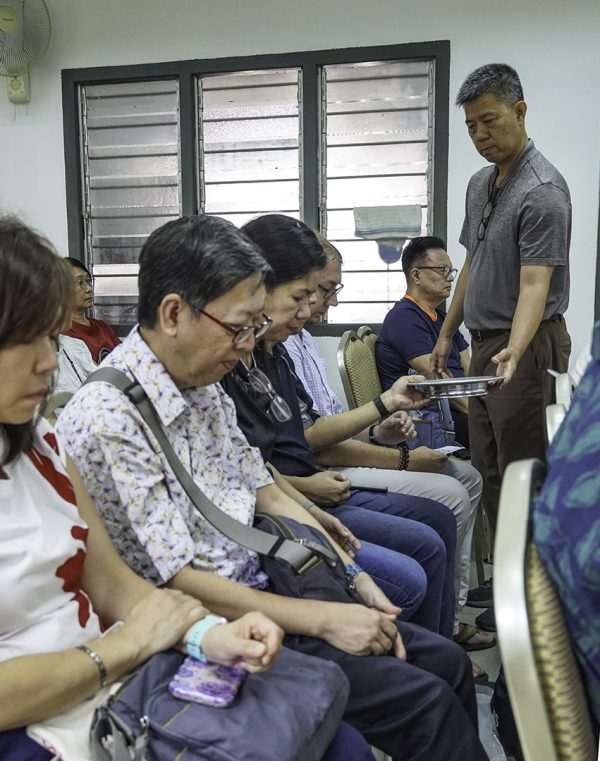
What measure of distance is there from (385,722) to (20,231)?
0.90 meters

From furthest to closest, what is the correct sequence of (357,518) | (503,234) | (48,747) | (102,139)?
(102,139), (503,234), (357,518), (48,747)

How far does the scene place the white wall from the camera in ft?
11.2

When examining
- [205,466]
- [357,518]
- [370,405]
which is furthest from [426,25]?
[205,466]

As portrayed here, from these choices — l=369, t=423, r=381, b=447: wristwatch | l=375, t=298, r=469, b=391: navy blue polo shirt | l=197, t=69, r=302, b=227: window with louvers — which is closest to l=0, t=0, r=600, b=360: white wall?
l=197, t=69, r=302, b=227: window with louvers

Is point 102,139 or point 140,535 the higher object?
point 102,139

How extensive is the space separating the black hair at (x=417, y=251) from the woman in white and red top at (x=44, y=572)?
8.04ft

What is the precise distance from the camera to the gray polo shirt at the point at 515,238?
91.0 inches

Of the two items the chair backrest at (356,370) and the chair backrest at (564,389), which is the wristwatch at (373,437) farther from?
the chair backrest at (564,389)

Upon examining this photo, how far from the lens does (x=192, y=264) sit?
1218mm

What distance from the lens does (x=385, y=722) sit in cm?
114

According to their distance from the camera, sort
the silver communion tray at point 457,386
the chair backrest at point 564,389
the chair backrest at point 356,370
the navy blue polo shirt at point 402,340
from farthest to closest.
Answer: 1. the navy blue polo shirt at point 402,340
2. the chair backrest at point 356,370
3. the silver communion tray at point 457,386
4. the chair backrest at point 564,389

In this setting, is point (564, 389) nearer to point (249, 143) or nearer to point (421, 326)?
point (421, 326)

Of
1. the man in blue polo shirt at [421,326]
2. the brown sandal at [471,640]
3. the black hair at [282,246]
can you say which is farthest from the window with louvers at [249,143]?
the brown sandal at [471,640]

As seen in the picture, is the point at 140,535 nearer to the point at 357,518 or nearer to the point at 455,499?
the point at 357,518
